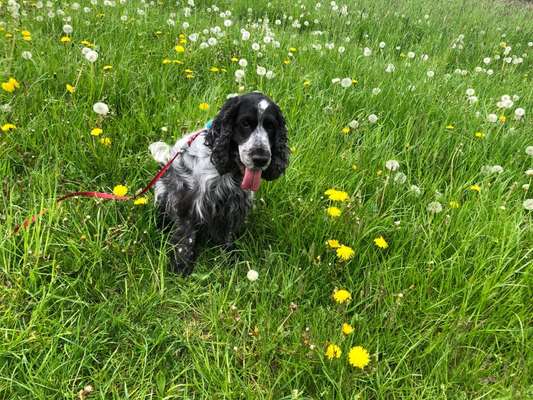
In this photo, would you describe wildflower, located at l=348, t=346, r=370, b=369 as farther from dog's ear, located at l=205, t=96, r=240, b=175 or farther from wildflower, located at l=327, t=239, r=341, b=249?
dog's ear, located at l=205, t=96, r=240, b=175

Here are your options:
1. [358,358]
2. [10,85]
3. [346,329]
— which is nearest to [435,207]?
[346,329]

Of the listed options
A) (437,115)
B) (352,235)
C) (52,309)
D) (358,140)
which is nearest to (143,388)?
(52,309)

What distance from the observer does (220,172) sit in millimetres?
3086

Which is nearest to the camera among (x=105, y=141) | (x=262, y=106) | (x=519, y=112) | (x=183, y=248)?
(x=262, y=106)

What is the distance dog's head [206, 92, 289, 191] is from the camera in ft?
9.30

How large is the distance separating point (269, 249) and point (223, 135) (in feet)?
2.88

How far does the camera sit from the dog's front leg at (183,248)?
3.05 m

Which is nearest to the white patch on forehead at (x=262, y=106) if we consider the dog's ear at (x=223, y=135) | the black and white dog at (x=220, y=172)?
the black and white dog at (x=220, y=172)

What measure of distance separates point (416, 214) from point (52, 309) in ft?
8.50

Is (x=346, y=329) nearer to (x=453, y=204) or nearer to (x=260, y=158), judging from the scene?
(x=260, y=158)

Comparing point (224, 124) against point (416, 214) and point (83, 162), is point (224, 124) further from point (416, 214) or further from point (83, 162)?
point (416, 214)

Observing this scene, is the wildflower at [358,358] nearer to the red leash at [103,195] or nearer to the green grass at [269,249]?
the green grass at [269,249]

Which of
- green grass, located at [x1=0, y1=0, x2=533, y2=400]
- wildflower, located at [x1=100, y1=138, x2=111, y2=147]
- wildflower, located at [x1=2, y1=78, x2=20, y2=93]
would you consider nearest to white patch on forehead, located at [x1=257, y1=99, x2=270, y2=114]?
green grass, located at [x1=0, y1=0, x2=533, y2=400]

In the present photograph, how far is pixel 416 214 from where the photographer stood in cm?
336
